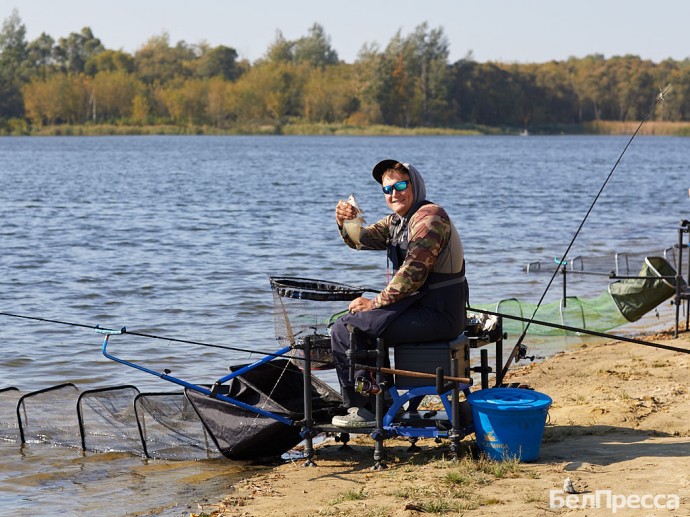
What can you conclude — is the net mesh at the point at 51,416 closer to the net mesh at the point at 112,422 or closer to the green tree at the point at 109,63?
the net mesh at the point at 112,422

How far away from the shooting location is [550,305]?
12734mm

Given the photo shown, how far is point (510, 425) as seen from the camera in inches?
254

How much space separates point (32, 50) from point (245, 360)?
585ft

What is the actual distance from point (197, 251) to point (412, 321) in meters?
15.3

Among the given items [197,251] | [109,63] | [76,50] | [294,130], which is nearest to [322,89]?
[294,130]

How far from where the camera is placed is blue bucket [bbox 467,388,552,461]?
21.1 feet

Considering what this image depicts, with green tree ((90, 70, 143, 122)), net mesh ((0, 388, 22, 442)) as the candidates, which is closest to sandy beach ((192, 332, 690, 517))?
net mesh ((0, 388, 22, 442))

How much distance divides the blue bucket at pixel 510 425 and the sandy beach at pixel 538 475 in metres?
0.09

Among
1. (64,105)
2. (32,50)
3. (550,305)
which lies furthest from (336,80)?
(550,305)

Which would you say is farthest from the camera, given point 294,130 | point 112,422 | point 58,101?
point 294,130

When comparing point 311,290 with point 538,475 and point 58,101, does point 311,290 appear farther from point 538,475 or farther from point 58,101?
point 58,101

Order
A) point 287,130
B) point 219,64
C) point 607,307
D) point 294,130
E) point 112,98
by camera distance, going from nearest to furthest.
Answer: point 607,307 < point 112,98 < point 294,130 < point 287,130 < point 219,64

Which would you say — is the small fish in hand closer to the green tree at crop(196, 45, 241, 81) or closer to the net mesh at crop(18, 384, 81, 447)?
the net mesh at crop(18, 384, 81, 447)

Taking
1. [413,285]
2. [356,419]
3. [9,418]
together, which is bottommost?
[9,418]
